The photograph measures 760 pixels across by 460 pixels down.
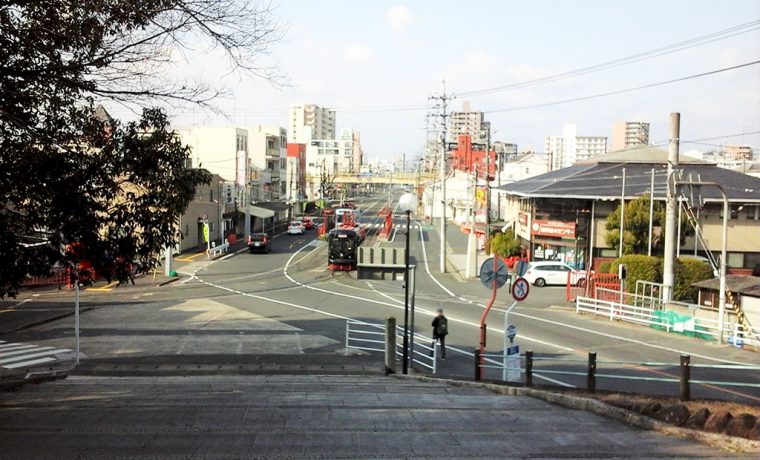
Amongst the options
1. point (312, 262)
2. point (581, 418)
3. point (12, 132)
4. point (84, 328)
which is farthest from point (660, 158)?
point (12, 132)

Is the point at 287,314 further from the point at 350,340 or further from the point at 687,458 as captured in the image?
the point at 687,458

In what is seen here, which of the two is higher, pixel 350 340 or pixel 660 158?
pixel 660 158

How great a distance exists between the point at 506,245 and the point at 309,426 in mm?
41419

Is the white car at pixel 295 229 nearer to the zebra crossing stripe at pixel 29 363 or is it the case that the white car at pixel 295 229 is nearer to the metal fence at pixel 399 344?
the metal fence at pixel 399 344

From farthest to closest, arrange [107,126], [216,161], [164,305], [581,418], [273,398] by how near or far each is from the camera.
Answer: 1. [216,161]
2. [164,305]
3. [273,398]
4. [107,126]
5. [581,418]

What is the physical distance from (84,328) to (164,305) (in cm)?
624

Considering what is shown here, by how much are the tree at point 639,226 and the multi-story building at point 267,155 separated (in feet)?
189

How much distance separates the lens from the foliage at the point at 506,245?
4984cm

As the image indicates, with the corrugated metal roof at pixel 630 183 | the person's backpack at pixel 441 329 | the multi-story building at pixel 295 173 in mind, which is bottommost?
the person's backpack at pixel 441 329

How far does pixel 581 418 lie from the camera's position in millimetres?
10781

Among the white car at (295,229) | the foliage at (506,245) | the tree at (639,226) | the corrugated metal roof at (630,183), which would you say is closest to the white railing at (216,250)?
the white car at (295,229)

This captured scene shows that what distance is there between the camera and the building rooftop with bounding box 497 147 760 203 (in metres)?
41.2

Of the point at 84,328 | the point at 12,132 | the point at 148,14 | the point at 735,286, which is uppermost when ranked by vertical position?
the point at 148,14

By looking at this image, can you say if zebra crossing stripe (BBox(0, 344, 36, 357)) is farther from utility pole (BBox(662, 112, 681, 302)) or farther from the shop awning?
the shop awning
